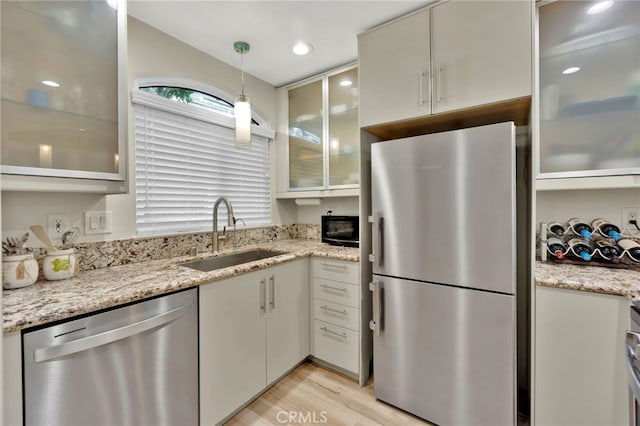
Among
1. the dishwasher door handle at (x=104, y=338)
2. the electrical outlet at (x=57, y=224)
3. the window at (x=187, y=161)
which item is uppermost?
the window at (x=187, y=161)

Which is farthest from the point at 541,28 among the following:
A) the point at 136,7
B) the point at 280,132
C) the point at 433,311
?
the point at 136,7

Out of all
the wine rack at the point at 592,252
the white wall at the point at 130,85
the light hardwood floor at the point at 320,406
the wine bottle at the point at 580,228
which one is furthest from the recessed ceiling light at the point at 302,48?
the light hardwood floor at the point at 320,406

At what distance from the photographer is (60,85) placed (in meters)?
1.23

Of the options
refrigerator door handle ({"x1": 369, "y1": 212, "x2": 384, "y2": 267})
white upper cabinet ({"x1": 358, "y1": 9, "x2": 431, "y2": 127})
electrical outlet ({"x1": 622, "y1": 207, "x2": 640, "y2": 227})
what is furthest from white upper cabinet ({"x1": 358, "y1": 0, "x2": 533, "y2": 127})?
electrical outlet ({"x1": 622, "y1": 207, "x2": 640, "y2": 227})

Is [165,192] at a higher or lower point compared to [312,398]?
higher

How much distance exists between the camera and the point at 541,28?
158cm

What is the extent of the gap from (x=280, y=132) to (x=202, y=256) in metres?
1.45

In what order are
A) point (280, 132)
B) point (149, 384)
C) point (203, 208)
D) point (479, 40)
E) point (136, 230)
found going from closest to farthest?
point (149, 384)
point (479, 40)
point (136, 230)
point (203, 208)
point (280, 132)

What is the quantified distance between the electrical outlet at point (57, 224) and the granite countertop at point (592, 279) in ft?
8.03

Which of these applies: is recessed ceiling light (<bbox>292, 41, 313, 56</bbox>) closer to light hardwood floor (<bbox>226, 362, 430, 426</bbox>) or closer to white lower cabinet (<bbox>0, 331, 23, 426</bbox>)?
white lower cabinet (<bbox>0, 331, 23, 426</bbox>)

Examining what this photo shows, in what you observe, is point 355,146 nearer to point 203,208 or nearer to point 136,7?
point 203,208

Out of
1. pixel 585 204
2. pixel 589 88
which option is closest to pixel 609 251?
pixel 585 204

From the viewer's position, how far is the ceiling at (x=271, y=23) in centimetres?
163

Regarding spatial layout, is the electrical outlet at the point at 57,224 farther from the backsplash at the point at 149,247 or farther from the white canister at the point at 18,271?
the white canister at the point at 18,271
